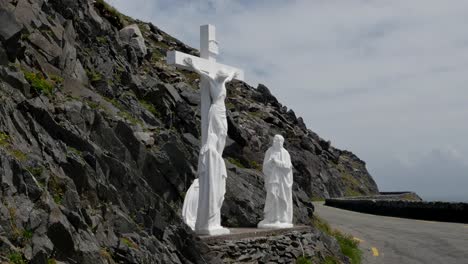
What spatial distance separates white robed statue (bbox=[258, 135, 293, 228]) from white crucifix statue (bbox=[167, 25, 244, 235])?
186 centimetres

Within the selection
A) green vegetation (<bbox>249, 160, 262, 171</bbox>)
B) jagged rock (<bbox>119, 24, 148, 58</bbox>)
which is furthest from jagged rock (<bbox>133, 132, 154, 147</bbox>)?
jagged rock (<bbox>119, 24, 148, 58</bbox>)

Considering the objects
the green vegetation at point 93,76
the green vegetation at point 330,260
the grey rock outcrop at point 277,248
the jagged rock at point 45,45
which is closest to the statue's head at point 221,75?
the grey rock outcrop at point 277,248

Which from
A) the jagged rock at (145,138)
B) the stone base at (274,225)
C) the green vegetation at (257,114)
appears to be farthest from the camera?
the green vegetation at (257,114)

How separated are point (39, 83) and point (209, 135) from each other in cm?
419

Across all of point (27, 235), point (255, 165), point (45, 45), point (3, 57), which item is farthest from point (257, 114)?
point (27, 235)

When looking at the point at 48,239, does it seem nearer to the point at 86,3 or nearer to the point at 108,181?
the point at 108,181

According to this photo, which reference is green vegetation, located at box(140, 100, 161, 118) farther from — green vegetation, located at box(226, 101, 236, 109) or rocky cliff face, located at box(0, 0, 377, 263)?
green vegetation, located at box(226, 101, 236, 109)

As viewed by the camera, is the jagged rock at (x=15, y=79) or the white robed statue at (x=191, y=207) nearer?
the jagged rock at (x=15, y=79)

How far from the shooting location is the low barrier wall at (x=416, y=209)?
2339cm

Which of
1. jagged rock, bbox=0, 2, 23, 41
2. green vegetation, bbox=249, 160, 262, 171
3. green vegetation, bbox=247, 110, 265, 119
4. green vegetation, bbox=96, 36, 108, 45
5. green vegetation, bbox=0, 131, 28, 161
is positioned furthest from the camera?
green vegetation, bbox=247, 110, 265, 119

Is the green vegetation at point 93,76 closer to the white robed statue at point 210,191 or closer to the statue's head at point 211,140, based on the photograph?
the statue's head at point 211,140

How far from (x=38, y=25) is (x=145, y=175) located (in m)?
5.11

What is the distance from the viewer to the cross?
36.9ft

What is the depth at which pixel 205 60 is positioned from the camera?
Result: 11.8 metres
